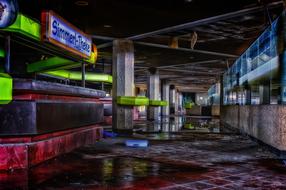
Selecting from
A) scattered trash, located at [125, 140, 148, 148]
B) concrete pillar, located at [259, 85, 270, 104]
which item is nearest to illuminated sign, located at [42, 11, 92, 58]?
scattered trash, located at [125, 140, 148, 148]

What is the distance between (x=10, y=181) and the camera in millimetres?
4391

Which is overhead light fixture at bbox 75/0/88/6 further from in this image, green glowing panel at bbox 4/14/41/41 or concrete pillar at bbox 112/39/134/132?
concrete pillar at bbox 112/39/134/132

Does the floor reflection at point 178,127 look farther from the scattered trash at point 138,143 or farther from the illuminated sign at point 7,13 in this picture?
the illuminated sign at point 7,13

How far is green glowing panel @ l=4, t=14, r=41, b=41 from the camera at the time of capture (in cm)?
511

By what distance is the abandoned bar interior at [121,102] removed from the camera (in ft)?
15.8

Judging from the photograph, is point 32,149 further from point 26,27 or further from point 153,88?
point 153,88

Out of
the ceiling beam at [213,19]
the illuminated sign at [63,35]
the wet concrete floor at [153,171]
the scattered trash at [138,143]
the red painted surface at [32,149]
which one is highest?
the ceiling beam at [213,19]

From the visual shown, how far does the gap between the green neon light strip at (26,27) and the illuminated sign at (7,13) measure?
1.06 feet

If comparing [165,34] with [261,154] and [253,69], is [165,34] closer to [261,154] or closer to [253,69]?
[253,69]

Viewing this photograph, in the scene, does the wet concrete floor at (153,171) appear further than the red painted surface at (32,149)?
No

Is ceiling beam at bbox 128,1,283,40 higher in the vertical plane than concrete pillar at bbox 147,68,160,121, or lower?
higher

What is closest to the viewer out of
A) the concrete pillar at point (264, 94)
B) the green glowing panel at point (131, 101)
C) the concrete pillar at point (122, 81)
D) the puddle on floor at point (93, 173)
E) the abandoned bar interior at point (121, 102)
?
the puddle on floor at point (93, 173)

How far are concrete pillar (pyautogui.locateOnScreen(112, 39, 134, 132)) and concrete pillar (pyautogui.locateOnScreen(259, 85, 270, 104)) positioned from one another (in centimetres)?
594

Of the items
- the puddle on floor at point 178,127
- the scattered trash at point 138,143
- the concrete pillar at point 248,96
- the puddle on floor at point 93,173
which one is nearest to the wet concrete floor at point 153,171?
the puddle on floor at point 93,173
